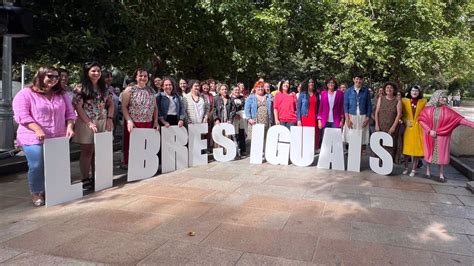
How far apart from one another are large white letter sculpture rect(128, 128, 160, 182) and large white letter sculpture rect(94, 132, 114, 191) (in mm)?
418

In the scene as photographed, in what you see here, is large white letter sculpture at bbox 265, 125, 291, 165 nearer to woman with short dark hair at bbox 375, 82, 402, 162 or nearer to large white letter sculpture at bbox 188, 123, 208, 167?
large white letter sculpture at bbox 188, 123, 208, 167

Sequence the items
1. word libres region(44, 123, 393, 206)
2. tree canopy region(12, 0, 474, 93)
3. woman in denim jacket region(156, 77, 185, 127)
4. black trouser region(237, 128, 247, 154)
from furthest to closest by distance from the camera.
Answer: black trouser region(237, 128, 247, 154), tree canopy region(12, 0, 474, 93), woman in denim jacket region(156, 77, 185, 127), word libres region(44, 123, 393, 206)

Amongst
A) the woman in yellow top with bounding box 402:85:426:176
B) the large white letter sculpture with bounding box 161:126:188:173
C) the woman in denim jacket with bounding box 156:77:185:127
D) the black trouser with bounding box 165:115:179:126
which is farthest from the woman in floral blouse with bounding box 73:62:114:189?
the woman in yellow top with bounding box 402:85:426:176

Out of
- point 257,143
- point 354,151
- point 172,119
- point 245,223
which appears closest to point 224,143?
point 257,143

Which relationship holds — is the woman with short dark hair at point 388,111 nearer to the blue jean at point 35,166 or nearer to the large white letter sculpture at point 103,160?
the large white letter sculpture at point 103,160

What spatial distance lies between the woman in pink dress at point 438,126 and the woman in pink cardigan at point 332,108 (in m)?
1.73

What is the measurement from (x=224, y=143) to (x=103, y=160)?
121 inches

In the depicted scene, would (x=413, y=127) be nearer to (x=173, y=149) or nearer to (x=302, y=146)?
(x=302, y=146)

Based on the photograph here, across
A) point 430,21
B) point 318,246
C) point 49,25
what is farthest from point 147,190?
point 430,21

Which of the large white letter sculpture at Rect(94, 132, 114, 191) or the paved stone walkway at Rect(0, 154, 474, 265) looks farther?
the large white letter sculpture at Rect(94, 132, 114, 191)

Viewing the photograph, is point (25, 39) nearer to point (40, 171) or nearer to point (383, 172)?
point (40, 171)

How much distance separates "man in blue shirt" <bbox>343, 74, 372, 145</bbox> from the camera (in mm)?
8109

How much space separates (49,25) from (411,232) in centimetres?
805

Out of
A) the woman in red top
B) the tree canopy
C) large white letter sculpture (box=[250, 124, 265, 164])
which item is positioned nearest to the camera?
large white letter sculpture (box=[250, 124, 265, 164])
